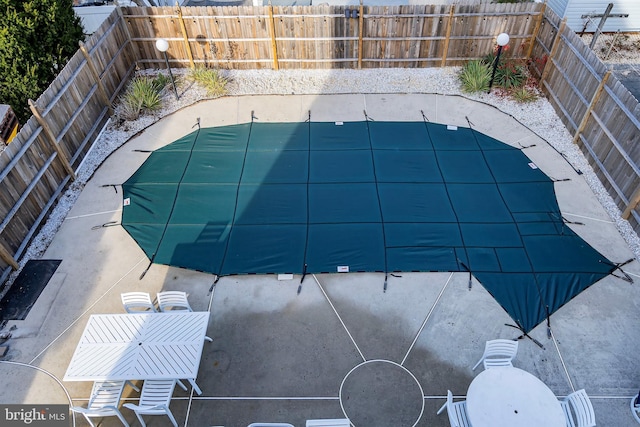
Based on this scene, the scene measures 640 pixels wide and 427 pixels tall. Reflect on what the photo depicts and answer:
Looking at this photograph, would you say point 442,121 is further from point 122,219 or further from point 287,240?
point 122,219

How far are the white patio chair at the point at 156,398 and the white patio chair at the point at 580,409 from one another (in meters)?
5.24

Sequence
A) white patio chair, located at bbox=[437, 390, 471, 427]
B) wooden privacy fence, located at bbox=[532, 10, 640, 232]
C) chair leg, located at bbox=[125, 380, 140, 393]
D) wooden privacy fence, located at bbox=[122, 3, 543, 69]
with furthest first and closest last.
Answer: wooden privacy fence, located at bbox=[122, 3, 543, 69], wooden privacy fence, located at bbox=[532, 10, 640, 232], chair leg, located at bbox=[125, 380, 140, 393], white patio chair, located at bbox=[437, 390, 471, 427]

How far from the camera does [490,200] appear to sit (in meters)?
9.27

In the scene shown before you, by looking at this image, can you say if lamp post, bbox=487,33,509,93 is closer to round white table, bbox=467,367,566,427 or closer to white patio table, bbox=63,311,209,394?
round white table, bbox=467,367,566,427

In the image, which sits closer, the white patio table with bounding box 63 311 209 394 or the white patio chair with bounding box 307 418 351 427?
the white patio chair with bounding box 307 418 351 427

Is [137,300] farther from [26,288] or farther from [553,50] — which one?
[553,50]

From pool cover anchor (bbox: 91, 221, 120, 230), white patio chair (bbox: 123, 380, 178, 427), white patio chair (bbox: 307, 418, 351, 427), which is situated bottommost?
pool cover anchor (bbox: 91, 221, 120, 230)

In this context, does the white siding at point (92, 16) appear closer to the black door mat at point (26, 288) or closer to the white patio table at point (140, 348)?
the black door mat at point (26, 288)

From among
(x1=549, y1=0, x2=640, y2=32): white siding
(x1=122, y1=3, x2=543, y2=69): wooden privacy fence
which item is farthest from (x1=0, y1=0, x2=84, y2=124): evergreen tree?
(x1=549, y1=0, x2=640, y2=32): white siding

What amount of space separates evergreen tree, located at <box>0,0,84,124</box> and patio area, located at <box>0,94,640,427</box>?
3193 millimetres

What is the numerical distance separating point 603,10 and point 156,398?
16545mm

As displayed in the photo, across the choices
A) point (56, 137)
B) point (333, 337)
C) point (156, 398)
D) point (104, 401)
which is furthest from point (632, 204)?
point (56, 137)

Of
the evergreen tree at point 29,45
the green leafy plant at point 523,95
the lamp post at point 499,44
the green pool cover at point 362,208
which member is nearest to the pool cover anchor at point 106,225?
the green pool cover at point 362,208

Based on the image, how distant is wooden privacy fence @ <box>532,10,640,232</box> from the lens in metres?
8.89
